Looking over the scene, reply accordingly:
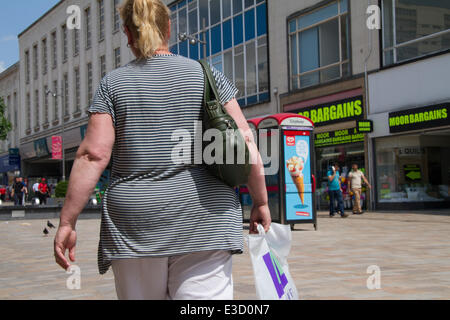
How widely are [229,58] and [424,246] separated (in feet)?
63.5

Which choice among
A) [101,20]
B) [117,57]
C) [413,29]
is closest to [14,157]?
[101,20]

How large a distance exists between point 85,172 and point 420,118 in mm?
16309

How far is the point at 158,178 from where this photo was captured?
2.23 m

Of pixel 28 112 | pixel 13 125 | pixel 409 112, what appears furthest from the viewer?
pixel 13 125

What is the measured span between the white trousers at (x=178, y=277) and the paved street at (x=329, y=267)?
298 cm

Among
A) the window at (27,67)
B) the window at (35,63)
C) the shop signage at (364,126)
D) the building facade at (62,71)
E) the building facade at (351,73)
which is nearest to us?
the building facade at (351,73)

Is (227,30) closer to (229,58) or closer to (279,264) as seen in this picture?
(229,58)

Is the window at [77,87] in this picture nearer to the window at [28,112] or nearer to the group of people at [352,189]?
the window at [28,112]

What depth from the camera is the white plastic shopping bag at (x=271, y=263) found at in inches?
94.0

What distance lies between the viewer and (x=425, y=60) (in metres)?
17.3

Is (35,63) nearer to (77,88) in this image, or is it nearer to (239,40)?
(77,88)

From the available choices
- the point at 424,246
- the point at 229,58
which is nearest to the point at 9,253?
the point at 424,246

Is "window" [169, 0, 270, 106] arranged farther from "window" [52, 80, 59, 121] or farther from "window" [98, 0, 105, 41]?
"window" [52, 80, 59, 121]

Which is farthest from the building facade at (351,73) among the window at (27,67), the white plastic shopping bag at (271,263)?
the window at (27,67)
